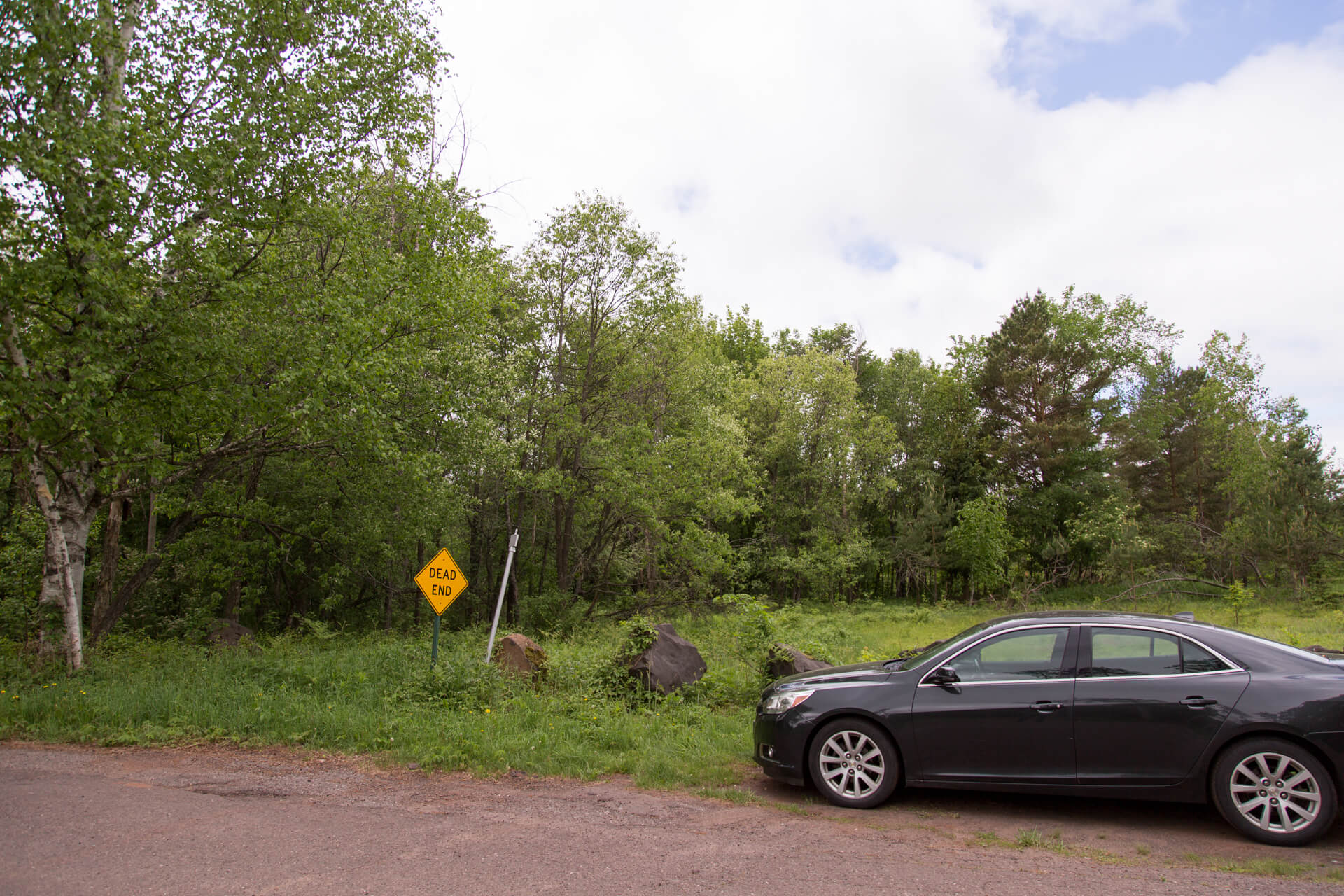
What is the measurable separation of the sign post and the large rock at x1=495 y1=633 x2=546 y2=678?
3.10 feet

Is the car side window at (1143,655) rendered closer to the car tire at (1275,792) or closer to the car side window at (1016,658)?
the car side window at (1016,658)

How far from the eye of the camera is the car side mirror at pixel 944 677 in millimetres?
5969

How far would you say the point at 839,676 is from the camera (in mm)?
6598

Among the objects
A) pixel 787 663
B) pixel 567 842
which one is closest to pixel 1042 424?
pixel 787 663

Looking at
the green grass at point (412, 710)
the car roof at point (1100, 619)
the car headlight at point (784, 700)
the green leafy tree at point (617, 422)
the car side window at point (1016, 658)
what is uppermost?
the green leafy tree at point (617, 422)

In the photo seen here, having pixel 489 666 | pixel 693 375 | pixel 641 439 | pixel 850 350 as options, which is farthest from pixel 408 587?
pixel 850 350

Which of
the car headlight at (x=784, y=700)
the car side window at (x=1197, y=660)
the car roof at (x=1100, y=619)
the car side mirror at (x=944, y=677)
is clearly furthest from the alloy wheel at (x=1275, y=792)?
the car headlight at (x=784, y=700)

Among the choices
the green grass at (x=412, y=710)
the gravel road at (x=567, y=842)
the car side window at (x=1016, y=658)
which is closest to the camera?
the gravel road at (x=567, y=842)

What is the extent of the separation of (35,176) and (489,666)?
8.27 m

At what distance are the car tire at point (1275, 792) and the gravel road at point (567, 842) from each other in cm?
14

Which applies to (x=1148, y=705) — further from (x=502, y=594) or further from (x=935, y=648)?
(x=502, y=594)

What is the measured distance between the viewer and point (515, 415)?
70.3ft

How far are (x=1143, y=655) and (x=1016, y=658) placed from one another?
878 mm

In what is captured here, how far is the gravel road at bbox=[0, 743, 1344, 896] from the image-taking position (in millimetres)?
4449
